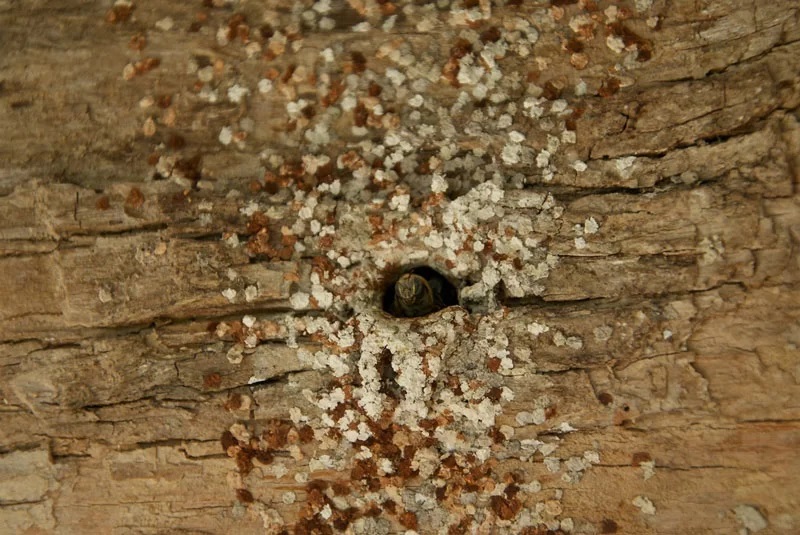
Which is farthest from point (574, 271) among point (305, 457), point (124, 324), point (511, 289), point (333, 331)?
point (124, 324)

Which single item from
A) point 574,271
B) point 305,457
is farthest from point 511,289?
point 305,457

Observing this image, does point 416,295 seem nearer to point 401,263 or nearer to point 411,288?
point 411,288

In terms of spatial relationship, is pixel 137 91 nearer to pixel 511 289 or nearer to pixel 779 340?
pixel 511 289

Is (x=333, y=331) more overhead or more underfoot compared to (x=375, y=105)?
more underfoot

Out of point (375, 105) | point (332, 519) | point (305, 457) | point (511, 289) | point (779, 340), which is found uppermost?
point (375, 105)

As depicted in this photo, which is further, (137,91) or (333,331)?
(137,91)

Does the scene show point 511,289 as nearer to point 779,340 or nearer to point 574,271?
point 574,271
